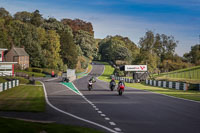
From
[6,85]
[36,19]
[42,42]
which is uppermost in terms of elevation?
[36,19]

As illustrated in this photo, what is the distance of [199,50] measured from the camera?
119m

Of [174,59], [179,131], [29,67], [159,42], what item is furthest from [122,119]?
[159,42]

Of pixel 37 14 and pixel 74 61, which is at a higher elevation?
pixel 37 14

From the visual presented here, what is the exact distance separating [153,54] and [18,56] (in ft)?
169

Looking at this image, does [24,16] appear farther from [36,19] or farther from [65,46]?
[65,46]

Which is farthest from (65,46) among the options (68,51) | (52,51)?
(52,51)

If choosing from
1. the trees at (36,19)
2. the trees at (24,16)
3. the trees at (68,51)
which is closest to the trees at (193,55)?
the trees at (68,51)

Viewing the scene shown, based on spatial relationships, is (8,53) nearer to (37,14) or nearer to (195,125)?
(37,14)

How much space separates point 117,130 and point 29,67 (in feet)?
297

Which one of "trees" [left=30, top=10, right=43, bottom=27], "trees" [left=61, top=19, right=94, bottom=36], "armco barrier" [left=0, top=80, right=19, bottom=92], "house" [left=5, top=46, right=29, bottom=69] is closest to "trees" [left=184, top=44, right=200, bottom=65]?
"house" [left=5, top=46, right=29, bottom=69]

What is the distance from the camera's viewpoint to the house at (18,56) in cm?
9312

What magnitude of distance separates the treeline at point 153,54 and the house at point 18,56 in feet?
124

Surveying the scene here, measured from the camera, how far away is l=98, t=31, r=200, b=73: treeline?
3999 inches

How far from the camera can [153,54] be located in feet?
374
